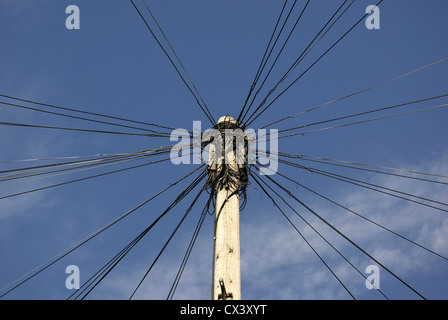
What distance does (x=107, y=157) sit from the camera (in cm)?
601

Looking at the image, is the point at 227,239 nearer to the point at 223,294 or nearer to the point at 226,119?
the point at 223,294

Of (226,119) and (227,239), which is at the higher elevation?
(226,119)

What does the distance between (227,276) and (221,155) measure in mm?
1803

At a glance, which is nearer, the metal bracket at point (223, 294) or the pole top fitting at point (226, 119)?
the metal bracket at point (223, 294)

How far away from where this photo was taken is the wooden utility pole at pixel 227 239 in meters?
4.39

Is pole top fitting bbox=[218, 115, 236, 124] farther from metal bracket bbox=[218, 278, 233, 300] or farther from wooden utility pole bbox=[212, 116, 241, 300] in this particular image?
metal bracket bbox=[218, 278, 233, 300]

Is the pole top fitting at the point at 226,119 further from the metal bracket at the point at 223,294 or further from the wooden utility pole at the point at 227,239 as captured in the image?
the metal bracket at the point at 223,294

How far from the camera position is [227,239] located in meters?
4.78

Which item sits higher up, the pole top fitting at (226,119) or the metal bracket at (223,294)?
the pole top fitting at (226,119)

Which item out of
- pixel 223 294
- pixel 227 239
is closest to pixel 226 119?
pixel 227 239

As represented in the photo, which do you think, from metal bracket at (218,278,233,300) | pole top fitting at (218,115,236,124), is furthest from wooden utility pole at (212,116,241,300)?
pole top fitting at (218,115,236,124)

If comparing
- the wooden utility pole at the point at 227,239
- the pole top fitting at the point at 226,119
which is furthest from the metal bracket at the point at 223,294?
the pole top fitting at the point at 226,119
